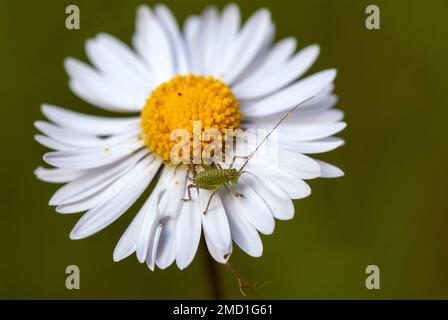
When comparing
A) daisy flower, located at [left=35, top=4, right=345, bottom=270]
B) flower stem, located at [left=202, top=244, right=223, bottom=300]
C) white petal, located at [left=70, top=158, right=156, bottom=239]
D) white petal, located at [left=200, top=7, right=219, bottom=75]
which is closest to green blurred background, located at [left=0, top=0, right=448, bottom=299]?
flower stem, located at [left=202, top=244, right=223, bottom=300]

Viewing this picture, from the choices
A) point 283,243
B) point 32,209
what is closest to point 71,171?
point 32,209

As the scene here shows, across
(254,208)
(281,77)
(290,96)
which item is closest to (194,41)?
(281,77)

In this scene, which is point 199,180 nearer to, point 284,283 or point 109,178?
point 109,178

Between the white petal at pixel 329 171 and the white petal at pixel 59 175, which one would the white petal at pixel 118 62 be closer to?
the white petal at pixel 59 175

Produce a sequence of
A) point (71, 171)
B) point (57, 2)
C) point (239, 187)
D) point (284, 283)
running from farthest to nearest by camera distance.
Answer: point (57, 2) < point (284, 283) < point (71, 171) < point (239, 187)

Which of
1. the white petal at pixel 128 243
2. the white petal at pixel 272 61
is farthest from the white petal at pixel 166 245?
the white petal at pixel 272 61

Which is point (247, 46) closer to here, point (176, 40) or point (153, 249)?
point (176, 40)

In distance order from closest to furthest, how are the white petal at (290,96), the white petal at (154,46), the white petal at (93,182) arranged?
the white petal at (93,182) → the white petal at (290,96) → the white petal at (154,46)
